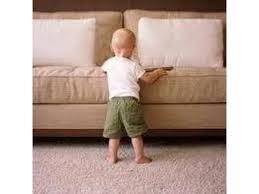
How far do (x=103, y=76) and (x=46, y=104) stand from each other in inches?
12.4

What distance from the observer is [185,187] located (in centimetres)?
151

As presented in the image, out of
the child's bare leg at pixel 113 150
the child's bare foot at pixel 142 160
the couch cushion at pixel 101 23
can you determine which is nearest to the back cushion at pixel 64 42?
the couch cushion at pixel 101 23

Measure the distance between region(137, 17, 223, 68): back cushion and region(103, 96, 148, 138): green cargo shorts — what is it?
2.22 ft

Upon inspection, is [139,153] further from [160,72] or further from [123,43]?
[123,43]

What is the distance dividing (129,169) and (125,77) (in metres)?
0.42

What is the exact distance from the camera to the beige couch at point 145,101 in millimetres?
1987

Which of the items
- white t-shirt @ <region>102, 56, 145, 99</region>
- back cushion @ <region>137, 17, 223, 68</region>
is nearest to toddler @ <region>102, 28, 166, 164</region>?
white t-shirt @ <region>102, 56, 145, 99</region>

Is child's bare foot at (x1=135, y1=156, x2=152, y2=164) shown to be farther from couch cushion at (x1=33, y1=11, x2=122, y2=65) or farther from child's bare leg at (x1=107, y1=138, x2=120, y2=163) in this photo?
couch cushion at (x1=33, y1=11, x2=122, y2=65)

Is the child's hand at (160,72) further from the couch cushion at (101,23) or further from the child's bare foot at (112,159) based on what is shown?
the couch cushion at (101,23)

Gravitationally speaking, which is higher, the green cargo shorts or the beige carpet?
the green cargo shorts

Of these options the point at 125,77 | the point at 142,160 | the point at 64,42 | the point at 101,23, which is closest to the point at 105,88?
the point at 125,77

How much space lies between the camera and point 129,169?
1754 mm

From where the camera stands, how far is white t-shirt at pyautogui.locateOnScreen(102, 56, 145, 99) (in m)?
1.88

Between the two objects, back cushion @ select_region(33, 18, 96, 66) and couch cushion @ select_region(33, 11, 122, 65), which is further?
couch cushion @ select_region(33, 11, 122, 65)
